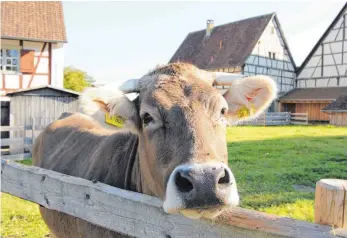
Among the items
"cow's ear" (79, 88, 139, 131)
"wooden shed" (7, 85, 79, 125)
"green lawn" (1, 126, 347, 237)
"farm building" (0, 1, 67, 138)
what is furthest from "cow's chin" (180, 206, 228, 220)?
"farm building" (0, 1, 67, 138)

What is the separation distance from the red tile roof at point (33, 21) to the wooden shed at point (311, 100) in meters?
22.1

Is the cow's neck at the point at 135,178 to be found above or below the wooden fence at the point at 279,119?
above

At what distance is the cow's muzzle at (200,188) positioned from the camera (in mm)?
1819

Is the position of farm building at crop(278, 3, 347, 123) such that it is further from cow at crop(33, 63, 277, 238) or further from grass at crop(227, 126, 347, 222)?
cow at crop(33, 63, 277, 238)

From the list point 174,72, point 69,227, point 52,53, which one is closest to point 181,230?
point 174,72

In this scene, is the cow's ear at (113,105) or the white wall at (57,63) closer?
the cow's ear at (113,105)

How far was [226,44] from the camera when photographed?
37.7m

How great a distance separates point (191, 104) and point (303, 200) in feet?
15.4

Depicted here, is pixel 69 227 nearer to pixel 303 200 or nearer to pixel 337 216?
pixel 337 216

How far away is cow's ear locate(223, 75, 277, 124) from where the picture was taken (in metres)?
2.87

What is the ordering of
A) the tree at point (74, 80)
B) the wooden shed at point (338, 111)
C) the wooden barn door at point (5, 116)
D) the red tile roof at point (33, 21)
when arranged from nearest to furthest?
the wooden barn door at point (5, 116)
the red tile roof at point (33, 21)
the wooden shed at point (338, 111)
the tree at point (74, 80)

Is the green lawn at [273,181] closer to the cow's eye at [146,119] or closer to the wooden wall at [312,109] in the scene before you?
the cow's eye at [146,119]

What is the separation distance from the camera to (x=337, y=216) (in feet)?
5.54

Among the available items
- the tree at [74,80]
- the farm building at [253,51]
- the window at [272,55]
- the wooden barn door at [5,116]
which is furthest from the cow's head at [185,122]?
the tree at [74,80]
